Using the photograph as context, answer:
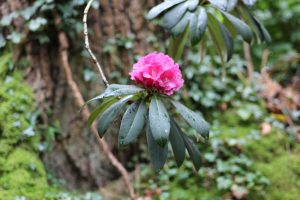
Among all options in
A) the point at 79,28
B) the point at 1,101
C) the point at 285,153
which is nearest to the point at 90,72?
the point at 79,28

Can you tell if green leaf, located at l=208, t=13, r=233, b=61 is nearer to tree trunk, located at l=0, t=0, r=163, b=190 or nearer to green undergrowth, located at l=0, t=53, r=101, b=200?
tree trunk, located at l=0, t=0, r=163, b=190

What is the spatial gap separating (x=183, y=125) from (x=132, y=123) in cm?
102

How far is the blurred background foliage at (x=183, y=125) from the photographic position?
1.71 meters

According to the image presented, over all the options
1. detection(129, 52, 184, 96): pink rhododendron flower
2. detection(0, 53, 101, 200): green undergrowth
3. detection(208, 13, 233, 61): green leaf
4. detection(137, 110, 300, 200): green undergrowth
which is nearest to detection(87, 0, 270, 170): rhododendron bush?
detection(129, 52, 184, 96): pink rhododendron flower

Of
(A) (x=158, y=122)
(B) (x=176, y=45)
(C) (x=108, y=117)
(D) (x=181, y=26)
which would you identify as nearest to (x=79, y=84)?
(B) (x=176, y=45)

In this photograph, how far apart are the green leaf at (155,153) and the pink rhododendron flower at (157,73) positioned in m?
0.13

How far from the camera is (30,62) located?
6.33 ft

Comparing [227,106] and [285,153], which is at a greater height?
[227,106]

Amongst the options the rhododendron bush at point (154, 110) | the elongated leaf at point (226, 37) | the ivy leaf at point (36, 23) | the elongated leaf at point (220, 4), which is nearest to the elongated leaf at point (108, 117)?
the rhododendron bush at point (154, 110)

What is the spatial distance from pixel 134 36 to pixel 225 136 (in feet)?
2.42

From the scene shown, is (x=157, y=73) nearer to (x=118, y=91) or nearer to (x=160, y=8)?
(x=118, y=91)

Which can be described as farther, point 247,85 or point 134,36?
point 247,85

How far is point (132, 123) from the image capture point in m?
1.10

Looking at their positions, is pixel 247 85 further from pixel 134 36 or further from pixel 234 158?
pixel 134 36
